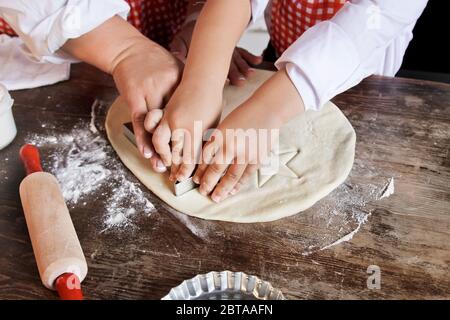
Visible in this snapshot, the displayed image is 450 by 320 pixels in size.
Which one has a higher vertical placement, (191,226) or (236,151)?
(236,151)

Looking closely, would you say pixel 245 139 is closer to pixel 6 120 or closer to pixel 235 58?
pixel 235 58

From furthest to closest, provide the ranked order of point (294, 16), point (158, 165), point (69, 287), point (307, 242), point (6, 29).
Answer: point (6, 29) → point (294, 16) → point (158, 165) → point (307, 242) → point (69, 287)

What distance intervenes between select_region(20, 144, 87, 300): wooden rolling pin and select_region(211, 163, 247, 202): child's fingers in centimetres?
26

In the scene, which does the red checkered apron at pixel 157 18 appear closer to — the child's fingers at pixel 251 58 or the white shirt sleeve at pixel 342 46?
the child's fingers at pixel 251 58

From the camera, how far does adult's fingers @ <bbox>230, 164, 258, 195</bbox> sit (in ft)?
2.88

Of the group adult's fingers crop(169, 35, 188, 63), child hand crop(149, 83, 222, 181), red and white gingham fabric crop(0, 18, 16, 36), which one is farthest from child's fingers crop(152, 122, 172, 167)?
red and white gingham fabric crop(0, 18, 16, 36)

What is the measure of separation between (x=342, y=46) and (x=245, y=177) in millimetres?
330

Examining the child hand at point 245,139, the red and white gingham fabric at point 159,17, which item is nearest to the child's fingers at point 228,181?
the child hand at point 245,139

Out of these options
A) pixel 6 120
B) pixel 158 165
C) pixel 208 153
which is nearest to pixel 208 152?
pixel 208 153

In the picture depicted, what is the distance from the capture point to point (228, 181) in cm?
87

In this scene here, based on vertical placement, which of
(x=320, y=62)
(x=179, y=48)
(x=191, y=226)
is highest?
(x=320, y=62)
